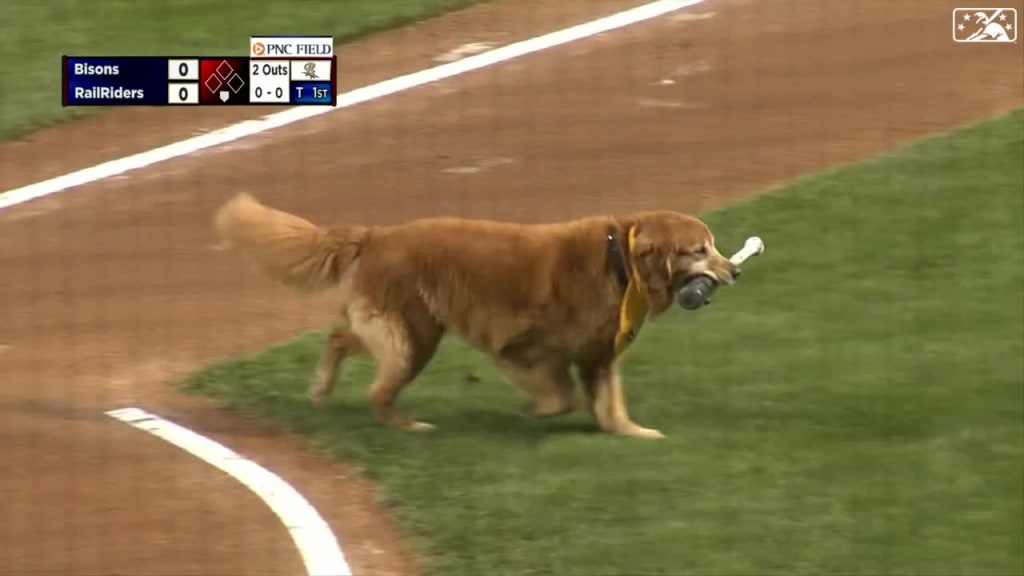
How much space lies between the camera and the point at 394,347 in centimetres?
941

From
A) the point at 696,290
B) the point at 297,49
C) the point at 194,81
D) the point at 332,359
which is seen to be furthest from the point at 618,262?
the point at 297,49

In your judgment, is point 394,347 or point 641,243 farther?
point 394,347

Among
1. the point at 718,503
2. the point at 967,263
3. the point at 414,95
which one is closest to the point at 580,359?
the point at 718,503

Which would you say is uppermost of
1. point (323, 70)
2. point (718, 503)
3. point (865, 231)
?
point (323, 70)

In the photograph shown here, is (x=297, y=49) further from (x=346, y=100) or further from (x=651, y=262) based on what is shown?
(x=651, y=262)

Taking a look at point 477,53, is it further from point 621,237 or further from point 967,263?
point 621,237

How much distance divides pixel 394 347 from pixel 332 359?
626mm

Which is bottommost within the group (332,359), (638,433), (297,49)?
(638,433)

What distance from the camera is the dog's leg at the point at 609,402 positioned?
31.0 ft

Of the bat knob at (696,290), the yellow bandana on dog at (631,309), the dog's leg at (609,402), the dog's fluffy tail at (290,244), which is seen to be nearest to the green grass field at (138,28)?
the dog's fluffy tail at (290,244)

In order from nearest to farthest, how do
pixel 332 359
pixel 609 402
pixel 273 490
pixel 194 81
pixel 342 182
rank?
1. pixel 273 490
2. pixel 609 402
3. pixel 332 359
4. pixel 342 182
5. pixel 194 81

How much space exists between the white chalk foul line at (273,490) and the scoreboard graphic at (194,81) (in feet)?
21.6

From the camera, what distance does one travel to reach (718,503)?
850 cm

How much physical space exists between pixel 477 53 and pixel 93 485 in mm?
8910
